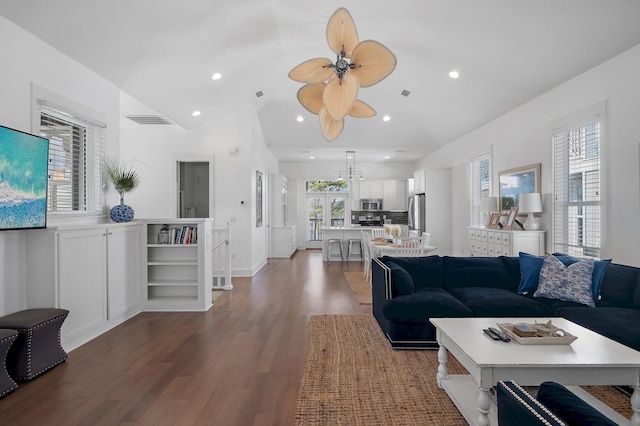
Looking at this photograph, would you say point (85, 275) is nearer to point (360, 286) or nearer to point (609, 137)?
point (360, 286)

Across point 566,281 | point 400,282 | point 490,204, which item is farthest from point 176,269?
point 490,204

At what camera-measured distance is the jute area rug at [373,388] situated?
2221mm

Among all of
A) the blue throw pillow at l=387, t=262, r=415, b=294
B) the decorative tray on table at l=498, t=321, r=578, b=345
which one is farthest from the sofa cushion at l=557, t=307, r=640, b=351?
the blue throw pillow at l=387, t=262, r=415, b=294

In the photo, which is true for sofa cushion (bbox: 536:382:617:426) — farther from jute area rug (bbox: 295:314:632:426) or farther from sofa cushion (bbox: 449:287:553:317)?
sofa cushion (bbox: 449:287:553:317)

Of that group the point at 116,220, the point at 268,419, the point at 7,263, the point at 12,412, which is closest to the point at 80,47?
the point at 116,220

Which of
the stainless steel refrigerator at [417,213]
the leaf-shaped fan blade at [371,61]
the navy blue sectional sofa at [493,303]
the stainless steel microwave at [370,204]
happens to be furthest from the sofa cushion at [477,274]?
the stainless steel microwave at [370,204]

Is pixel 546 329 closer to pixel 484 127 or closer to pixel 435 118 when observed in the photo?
pixel 484 127

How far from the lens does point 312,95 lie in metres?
3.53

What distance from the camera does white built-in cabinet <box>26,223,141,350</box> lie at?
10.3 feet

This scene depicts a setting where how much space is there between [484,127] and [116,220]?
619 cm

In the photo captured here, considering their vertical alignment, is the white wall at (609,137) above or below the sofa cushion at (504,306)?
above

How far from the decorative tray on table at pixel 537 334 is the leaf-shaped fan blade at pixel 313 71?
240 centimetres

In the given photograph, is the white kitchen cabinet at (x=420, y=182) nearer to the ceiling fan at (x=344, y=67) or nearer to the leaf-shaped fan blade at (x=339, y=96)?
the ceiling fan at (x=344, y=67)

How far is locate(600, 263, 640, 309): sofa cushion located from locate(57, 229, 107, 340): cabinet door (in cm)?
479
